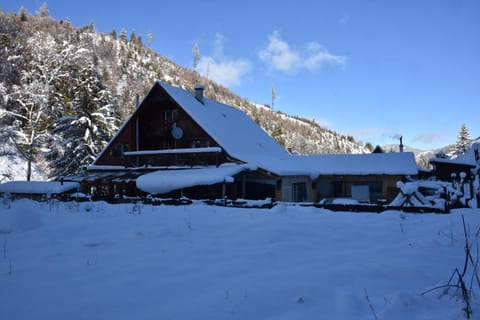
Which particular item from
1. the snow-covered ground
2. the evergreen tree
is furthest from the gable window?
the snow-covered ground

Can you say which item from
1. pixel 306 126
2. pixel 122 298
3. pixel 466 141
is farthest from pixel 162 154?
pixel 306 126

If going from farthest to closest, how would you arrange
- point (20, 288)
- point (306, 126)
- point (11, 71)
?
point (306, 126) < point (11, 71) < point (20, 288)

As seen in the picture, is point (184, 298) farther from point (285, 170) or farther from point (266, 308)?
point (285, 170)

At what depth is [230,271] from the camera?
12.1 feet

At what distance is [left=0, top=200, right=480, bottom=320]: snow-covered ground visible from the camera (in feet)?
8.80

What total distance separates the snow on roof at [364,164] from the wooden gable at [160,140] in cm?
906

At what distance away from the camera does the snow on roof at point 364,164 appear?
2243 centimetres

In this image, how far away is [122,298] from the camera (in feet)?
9.61

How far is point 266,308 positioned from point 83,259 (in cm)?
289

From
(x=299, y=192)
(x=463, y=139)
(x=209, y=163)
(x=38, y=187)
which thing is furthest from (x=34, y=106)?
(x=463, y=139)

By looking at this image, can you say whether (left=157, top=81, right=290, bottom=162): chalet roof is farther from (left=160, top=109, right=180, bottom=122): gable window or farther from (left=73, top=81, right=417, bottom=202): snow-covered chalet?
(left=160, top=109, right=180, bottom=122): gable window

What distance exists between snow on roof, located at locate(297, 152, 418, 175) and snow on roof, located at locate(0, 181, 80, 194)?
59.0 ft

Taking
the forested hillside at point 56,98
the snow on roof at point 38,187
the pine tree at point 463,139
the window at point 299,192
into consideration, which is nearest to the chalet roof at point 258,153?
the window at point 299,192

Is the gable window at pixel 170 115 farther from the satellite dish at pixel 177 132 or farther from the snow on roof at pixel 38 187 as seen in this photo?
the snow on roof at pixel 38 187
